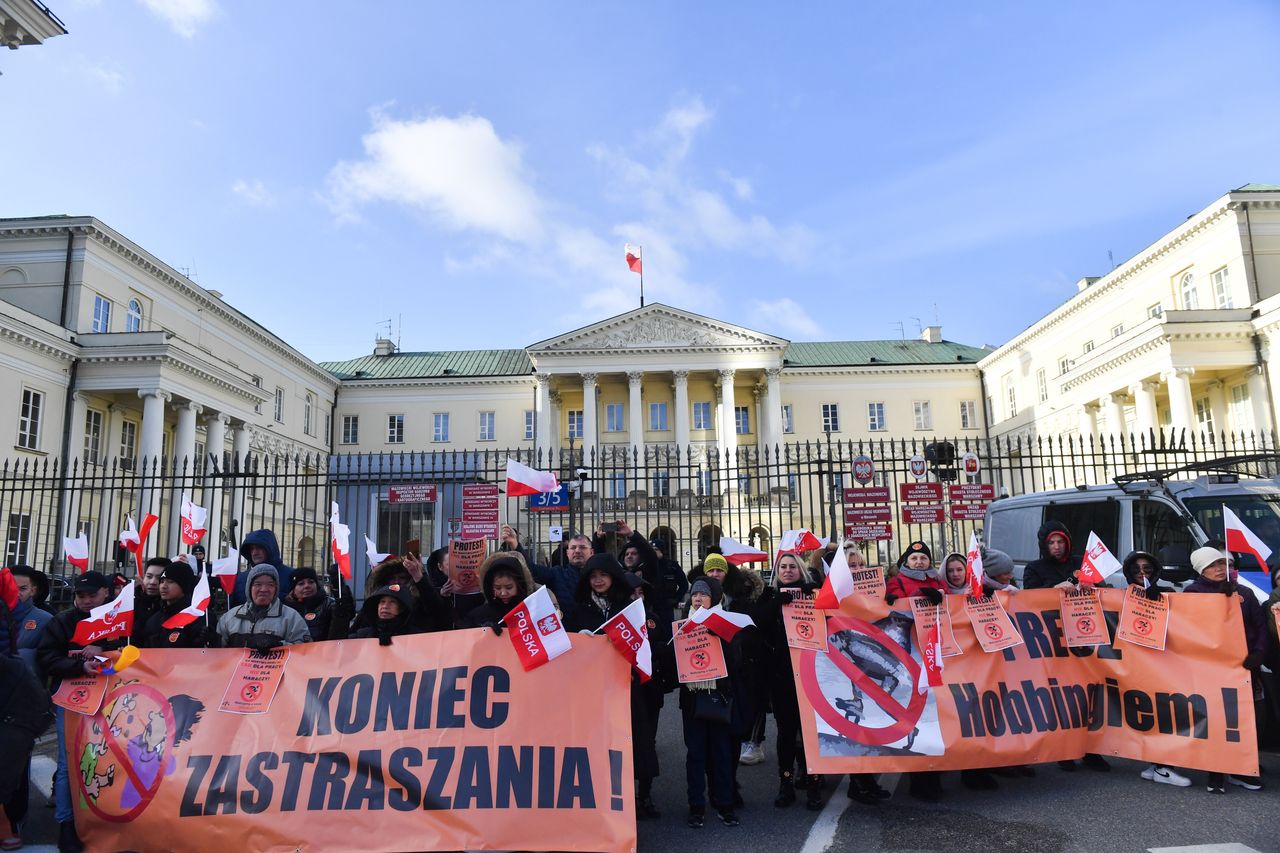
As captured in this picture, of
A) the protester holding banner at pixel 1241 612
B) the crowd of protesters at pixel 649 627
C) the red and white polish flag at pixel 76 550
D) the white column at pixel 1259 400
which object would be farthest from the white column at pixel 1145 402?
the red and white polish flag at pixel 76 550

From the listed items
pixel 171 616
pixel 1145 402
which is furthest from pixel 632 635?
pixel 1145 402

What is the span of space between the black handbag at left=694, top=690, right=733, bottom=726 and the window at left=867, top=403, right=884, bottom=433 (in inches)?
1984

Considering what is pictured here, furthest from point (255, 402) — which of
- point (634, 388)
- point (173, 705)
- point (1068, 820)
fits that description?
point (1068, 820)

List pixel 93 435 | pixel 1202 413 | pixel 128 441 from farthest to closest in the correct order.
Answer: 1. pixel 1202 413
2. pixel 128 441
3. pixel 93 435

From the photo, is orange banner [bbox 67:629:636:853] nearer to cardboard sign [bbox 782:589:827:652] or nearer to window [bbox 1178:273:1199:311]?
cardboard sign [bbox 782:589:827:652]

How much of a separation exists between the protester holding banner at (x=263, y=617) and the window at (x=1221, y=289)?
3829 cm

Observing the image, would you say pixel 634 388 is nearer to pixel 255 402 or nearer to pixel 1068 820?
pixel 255 402

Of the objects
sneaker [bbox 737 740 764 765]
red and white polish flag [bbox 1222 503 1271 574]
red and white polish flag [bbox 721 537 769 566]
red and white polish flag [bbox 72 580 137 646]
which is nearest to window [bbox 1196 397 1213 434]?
red and white polish flag [bbox 1222 503 1271 574]

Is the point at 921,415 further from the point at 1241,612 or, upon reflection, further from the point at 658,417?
the point at 1241,612

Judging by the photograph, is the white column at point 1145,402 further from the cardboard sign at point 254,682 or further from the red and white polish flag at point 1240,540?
the cardboard sign at point 254,682

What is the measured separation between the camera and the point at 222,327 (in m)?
41.2

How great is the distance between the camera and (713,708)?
18.0ft

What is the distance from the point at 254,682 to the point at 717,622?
3.09 metres

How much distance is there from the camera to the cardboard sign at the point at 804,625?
585 cm
